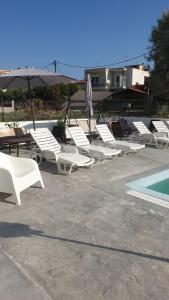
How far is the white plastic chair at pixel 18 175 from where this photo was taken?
14.4 feet

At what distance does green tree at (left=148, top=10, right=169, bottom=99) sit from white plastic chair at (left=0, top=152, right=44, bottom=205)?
14.7 metres

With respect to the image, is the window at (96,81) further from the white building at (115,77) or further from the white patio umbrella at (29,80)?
the white patio umbrella at (29,80)

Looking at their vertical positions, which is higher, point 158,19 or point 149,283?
point 158,19

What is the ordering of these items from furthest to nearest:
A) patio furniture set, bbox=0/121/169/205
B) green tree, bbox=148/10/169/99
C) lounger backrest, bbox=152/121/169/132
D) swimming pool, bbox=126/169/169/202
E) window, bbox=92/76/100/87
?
window, bbox=92/76/100/87, green tree, bbox=148/10/169/99, lounger backrest, bbox=152/121/169/132, swimming pool, bbox=126/169/169/202, patio furniture set, bbox=0/121/169/205

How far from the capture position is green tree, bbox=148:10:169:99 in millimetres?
17500

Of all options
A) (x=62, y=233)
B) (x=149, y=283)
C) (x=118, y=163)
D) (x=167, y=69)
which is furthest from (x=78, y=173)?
(x=167, y=69)

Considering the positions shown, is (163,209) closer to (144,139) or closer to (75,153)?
(75,153)

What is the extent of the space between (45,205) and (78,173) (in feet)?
6.40

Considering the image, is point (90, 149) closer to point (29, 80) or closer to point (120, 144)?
point (120, 144)

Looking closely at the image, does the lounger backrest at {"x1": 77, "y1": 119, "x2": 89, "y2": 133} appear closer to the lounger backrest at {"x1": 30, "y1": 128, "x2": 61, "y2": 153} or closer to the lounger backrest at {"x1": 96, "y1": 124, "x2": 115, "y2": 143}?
the lounger backrest at {"x1": 96, "y1": 124, "x2": 115, "y2": 143}

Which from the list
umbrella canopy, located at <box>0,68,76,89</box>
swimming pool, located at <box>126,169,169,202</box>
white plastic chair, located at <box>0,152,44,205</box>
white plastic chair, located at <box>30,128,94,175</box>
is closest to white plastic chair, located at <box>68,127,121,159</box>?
white plastic chair, located at <box>30,128,94,175</box>

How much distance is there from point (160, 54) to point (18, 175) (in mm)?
15483

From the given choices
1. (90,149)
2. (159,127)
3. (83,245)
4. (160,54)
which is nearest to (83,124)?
(159,127)

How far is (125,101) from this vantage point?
100 ft
